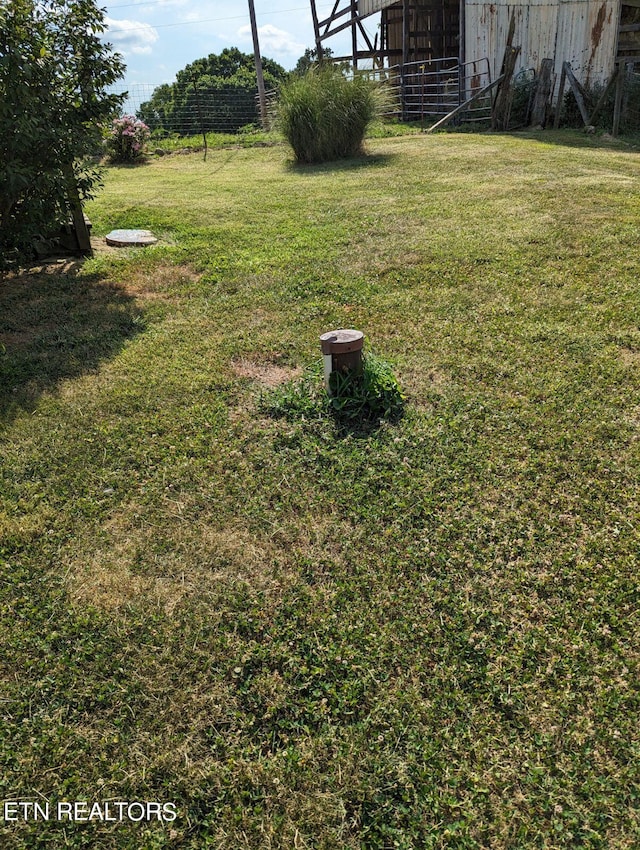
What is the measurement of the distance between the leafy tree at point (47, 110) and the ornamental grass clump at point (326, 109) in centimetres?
587

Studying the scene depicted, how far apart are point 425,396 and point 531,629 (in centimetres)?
157

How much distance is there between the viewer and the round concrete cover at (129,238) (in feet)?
21.0

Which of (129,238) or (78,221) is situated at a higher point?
(78,221)

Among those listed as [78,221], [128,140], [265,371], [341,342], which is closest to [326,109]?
[78,221]

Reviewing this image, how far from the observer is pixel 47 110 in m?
4.63

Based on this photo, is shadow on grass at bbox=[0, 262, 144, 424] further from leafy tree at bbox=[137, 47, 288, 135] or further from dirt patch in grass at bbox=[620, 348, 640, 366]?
leafy tree at bbox=[137, 47, 288, 135]

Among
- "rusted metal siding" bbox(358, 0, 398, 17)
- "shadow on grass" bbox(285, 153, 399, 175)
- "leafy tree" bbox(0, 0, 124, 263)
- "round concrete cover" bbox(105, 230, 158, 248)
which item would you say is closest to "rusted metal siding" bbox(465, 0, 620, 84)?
"rusted metal siding" bbox(358, 0, 398, 17)

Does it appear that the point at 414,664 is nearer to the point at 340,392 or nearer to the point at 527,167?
the point at 340,392

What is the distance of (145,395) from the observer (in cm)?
346

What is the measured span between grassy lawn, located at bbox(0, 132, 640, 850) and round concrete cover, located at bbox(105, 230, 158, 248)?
1.84m

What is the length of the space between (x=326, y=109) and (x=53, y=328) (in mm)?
7875

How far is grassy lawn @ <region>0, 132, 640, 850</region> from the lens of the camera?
158cm

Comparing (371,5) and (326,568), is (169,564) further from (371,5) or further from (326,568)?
(371,5)

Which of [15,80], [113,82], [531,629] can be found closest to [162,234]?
[113,82]
